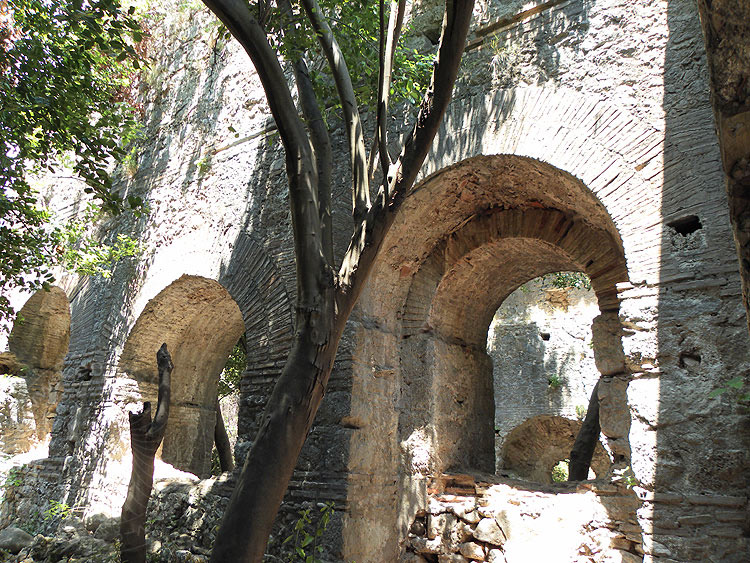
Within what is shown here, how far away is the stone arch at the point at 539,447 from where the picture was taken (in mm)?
11875

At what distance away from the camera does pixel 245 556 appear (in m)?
2.45

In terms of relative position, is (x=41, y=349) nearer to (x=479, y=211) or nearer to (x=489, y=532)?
(x=479, y=211)

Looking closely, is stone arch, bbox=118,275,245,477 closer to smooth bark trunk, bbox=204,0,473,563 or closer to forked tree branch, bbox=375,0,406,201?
smooth bark trunk, bbox=204,0,473,563

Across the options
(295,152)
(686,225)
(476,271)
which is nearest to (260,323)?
(476,271)

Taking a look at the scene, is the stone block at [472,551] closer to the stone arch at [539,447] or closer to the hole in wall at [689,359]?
the hole in wall at [689,359]

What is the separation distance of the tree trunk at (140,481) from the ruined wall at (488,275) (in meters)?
0.79

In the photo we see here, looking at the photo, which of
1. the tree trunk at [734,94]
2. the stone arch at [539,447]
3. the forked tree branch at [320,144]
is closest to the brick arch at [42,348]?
the forked tree branch at [320,144]

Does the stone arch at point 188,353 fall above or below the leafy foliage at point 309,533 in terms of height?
above

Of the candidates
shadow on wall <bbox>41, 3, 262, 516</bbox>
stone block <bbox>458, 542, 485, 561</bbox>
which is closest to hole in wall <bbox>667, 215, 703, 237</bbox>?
stone block <bbox>458, 542, 485, 561</bbox>

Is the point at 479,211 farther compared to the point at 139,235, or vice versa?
the point at 139,235

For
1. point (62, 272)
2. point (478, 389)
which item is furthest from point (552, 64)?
point (62, 272)

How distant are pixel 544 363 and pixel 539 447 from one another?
2.09 metres

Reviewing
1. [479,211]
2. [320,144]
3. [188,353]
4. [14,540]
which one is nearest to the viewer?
[320,144]

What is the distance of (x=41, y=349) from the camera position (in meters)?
8.95
